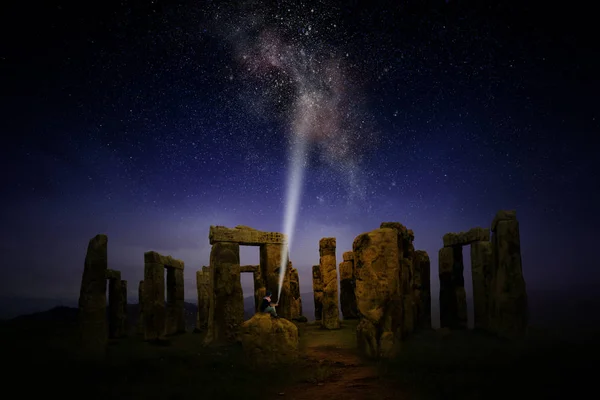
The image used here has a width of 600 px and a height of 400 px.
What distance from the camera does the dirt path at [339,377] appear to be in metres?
7.46

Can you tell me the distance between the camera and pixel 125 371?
9312 mm

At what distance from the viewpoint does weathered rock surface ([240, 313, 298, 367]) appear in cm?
962

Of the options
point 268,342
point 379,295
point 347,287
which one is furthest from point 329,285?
point 268,342

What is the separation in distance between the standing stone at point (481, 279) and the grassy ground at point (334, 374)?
2730mm

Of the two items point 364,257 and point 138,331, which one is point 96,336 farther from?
point 138,331

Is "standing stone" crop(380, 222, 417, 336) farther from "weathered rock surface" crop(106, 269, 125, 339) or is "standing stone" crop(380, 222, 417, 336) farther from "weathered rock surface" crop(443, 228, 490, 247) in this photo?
"weathered rock surface" crop(106, 269, 125, 339)

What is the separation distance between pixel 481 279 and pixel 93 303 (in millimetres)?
13492

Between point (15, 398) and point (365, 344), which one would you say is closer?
point (15, 398)

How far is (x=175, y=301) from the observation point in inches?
765

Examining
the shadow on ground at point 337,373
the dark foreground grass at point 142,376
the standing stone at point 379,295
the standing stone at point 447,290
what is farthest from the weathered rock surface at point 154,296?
the standing stone at point 447,290

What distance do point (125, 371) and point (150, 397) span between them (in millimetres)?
2289

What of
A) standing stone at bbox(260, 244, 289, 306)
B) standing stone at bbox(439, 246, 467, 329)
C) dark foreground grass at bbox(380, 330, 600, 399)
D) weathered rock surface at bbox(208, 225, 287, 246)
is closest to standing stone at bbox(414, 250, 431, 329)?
standing stone at bbox(439, 246, 467, 329)

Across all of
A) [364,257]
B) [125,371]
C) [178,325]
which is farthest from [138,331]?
[364,257]

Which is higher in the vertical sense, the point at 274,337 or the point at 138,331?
the point at 274,337
